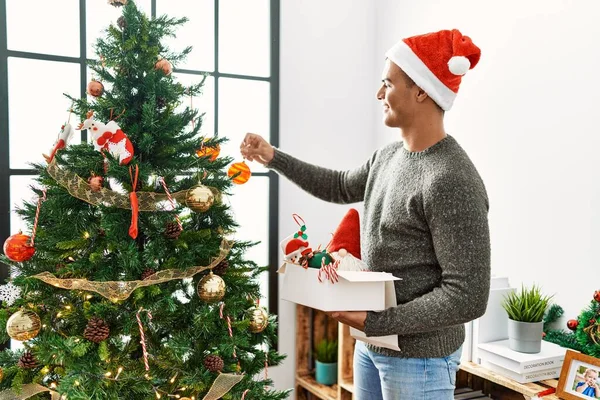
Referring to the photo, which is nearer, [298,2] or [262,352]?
[262,352]

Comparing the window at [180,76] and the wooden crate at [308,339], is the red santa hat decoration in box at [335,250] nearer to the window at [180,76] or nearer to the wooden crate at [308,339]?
the window at [180,76]

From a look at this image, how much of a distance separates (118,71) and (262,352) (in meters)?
0.75

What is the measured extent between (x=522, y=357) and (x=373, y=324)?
0.79 metres

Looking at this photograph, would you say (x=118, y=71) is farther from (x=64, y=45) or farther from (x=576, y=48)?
(x=576, y=48)

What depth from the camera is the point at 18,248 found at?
1.15 meters

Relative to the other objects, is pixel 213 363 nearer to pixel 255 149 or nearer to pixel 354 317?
pixel 354 317

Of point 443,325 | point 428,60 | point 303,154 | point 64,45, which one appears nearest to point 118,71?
point 428,60

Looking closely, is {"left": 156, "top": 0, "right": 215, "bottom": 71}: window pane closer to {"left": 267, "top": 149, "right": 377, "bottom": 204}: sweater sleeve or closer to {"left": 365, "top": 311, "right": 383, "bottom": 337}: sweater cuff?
{"left": 267, "top": 149, "right": 377, "bottom": 204}: sweater sleeve

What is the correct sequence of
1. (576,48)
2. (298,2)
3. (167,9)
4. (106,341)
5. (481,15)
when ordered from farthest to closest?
(298,2), (167,9), (481,15), (576,48), (106,341)

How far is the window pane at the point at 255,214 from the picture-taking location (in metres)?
2.62

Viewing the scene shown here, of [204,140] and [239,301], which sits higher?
[204,140]

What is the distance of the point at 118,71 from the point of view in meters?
1.23

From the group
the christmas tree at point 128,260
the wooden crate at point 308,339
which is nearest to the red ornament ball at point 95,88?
the christmas tree at point 128,260

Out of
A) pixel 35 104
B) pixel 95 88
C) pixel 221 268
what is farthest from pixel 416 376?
pixel 35 104
